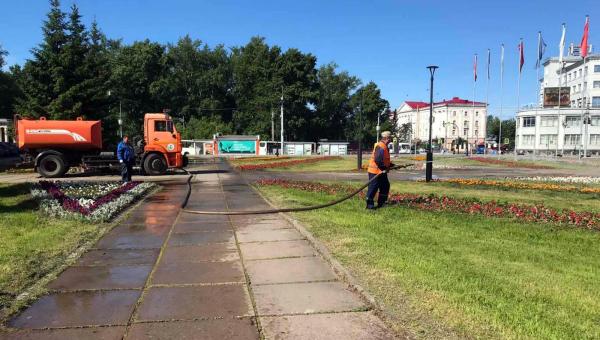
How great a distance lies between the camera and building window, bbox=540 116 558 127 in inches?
3669

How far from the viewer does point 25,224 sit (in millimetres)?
8930

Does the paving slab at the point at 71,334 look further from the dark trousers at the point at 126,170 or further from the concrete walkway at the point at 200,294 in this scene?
the dark trousers at the point at 126,170

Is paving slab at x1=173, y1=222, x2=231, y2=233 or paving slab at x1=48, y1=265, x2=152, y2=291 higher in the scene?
paving slab at x1=173, y1=222, x2=231, y2=233

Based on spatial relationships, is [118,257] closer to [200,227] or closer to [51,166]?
[200,227]

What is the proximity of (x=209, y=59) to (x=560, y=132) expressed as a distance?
69.5 metres

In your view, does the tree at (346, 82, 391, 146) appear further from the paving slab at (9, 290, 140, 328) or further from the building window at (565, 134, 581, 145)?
the paving slab at (9, 290, 140, 328)

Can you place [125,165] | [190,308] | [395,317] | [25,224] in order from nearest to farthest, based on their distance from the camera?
[395,317], [190,308], [25,224], [125,165]

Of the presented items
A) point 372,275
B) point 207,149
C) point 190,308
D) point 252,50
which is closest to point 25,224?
point 190,308

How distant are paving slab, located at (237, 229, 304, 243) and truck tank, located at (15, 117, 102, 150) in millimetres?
17789

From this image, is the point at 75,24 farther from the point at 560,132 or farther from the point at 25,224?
the point at 560,132

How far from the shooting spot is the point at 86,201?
452 inches

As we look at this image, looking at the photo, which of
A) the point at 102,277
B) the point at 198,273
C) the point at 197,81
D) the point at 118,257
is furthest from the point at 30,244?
the point at 197,81

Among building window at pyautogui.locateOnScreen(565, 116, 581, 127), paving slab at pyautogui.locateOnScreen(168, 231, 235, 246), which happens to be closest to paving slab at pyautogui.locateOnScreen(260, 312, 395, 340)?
paving slab at pyautogui.locateOnScreen(168, 231, 235, 246)

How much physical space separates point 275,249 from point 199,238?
1.62 m
